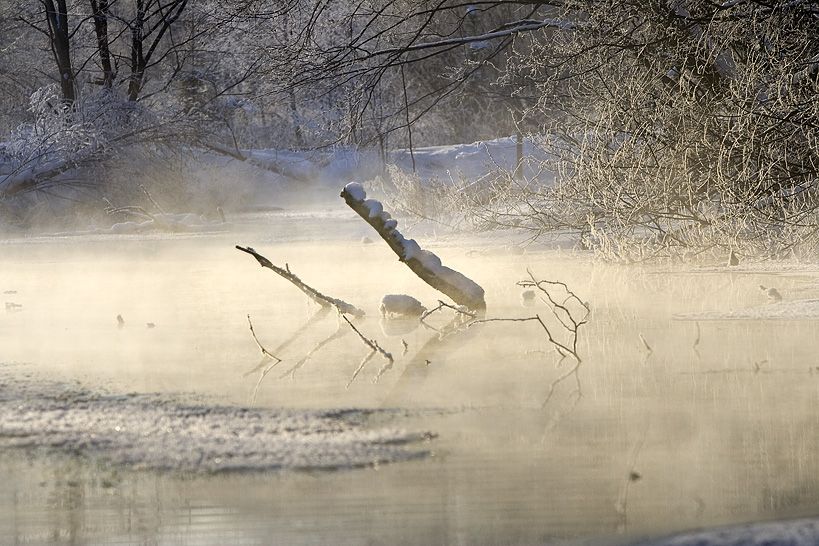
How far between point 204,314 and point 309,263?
423 centimetres

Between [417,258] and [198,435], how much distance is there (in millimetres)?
3420

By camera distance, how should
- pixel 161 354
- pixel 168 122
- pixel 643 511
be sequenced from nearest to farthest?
pixel 643 511 → pixel 161 354 → pixel 168 122

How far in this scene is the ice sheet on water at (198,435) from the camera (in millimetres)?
3924

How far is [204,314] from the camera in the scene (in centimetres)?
802

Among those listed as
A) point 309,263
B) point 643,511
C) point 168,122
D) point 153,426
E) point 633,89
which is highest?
point 168,122

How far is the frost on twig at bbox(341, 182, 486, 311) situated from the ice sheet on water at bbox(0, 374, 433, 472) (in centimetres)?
248

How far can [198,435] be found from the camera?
4230mm

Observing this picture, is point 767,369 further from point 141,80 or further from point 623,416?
point 141,80

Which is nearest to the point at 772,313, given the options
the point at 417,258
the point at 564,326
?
the point at 564,326

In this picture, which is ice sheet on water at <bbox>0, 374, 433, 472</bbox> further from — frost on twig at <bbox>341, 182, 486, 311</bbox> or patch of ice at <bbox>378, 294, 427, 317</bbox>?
patch of ice at <bbox>378, 294, 427, 317</bbox>

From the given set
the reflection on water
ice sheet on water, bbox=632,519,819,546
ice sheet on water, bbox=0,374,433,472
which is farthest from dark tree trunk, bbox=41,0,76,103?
ice sheet on water, bbox=632,519,819,546

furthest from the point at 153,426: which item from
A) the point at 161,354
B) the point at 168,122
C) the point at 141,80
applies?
the point at 141,80

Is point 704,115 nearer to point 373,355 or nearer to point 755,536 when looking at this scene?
point 373,355

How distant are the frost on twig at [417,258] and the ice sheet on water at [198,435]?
8.13 feet
